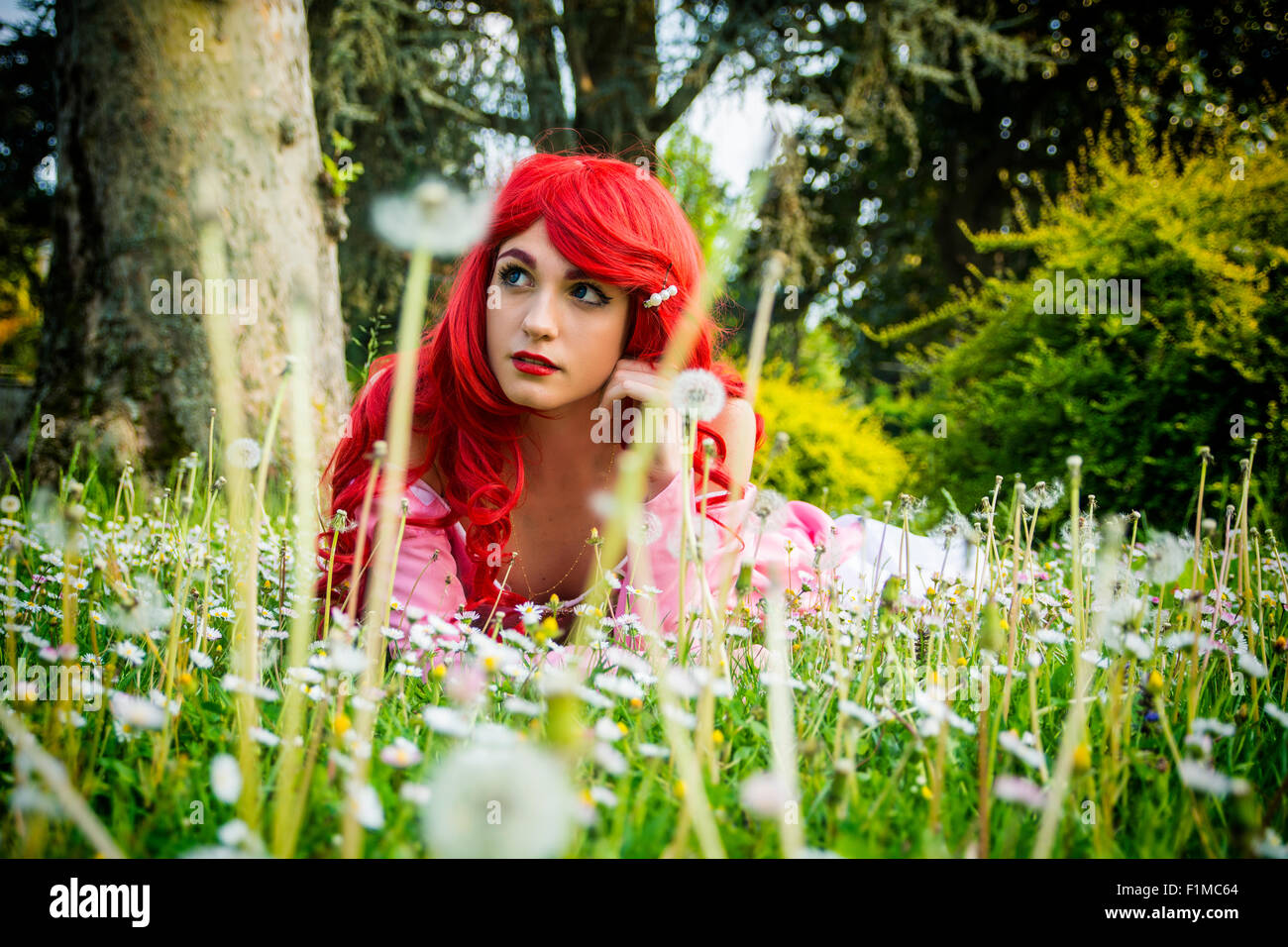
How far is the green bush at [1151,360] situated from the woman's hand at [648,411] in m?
2.13

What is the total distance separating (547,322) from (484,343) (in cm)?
37

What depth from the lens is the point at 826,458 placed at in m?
5.39

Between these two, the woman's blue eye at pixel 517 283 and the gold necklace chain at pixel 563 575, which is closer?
the woman's blue eye at pixel 517 283

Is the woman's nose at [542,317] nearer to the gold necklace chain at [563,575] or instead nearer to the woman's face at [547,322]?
the woman's face at [547,322]

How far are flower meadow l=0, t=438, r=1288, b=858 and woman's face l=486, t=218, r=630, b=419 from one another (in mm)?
629

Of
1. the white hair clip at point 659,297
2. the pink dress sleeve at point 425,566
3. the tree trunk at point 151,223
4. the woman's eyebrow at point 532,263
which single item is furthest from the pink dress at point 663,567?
the tree trunk at point 151,223

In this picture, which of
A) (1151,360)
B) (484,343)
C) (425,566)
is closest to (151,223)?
(484,343)

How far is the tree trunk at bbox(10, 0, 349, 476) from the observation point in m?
3.39

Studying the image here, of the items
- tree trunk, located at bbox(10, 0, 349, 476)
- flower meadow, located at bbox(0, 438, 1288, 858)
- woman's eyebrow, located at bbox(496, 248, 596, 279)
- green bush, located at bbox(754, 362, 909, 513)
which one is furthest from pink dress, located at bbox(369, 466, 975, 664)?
green bush, located at bbox(754, 362, 909, 513)

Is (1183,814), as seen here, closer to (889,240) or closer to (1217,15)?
(1217,15)

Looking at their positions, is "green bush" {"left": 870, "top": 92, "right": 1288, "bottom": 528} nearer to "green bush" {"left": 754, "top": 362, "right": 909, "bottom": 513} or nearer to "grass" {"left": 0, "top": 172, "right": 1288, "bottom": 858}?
"green bush" {"left": 754, "top": 362, "right": 909, "bottom": 513}

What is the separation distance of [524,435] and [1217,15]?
1098 centimetres

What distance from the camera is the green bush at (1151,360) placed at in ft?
11.5
